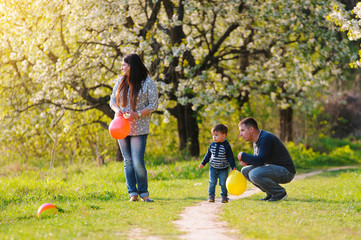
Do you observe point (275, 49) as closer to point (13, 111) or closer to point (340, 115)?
point (13, 111)

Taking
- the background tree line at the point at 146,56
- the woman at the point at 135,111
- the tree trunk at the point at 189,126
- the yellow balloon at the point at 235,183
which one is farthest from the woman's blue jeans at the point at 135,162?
the tree trunk at the point at 189,126

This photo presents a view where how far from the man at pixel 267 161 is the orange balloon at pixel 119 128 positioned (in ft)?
6.36

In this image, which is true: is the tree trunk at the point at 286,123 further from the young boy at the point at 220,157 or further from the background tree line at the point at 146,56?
the young boy at the point at 220,157

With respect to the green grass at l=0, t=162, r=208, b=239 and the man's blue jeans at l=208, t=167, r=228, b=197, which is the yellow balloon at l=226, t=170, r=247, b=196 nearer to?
the man's blue jeans at l=208, t=167, r=228, b=197

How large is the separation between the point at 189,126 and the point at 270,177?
9526 millimetres

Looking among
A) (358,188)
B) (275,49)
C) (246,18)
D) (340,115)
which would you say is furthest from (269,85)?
(340,115)

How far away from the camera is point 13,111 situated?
15.6m

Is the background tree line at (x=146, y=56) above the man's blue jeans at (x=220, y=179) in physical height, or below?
above

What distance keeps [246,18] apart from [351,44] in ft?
22.6

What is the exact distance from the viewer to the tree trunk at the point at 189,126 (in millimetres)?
17109

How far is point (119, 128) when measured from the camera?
7445mm

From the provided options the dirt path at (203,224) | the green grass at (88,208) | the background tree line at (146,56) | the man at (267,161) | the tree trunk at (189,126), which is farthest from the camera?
the tree trunk at (189,126)

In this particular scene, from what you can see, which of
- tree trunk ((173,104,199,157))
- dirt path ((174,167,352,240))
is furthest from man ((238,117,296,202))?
tree trunk ((173,104,199,157))

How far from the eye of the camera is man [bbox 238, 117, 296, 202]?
301 inches
